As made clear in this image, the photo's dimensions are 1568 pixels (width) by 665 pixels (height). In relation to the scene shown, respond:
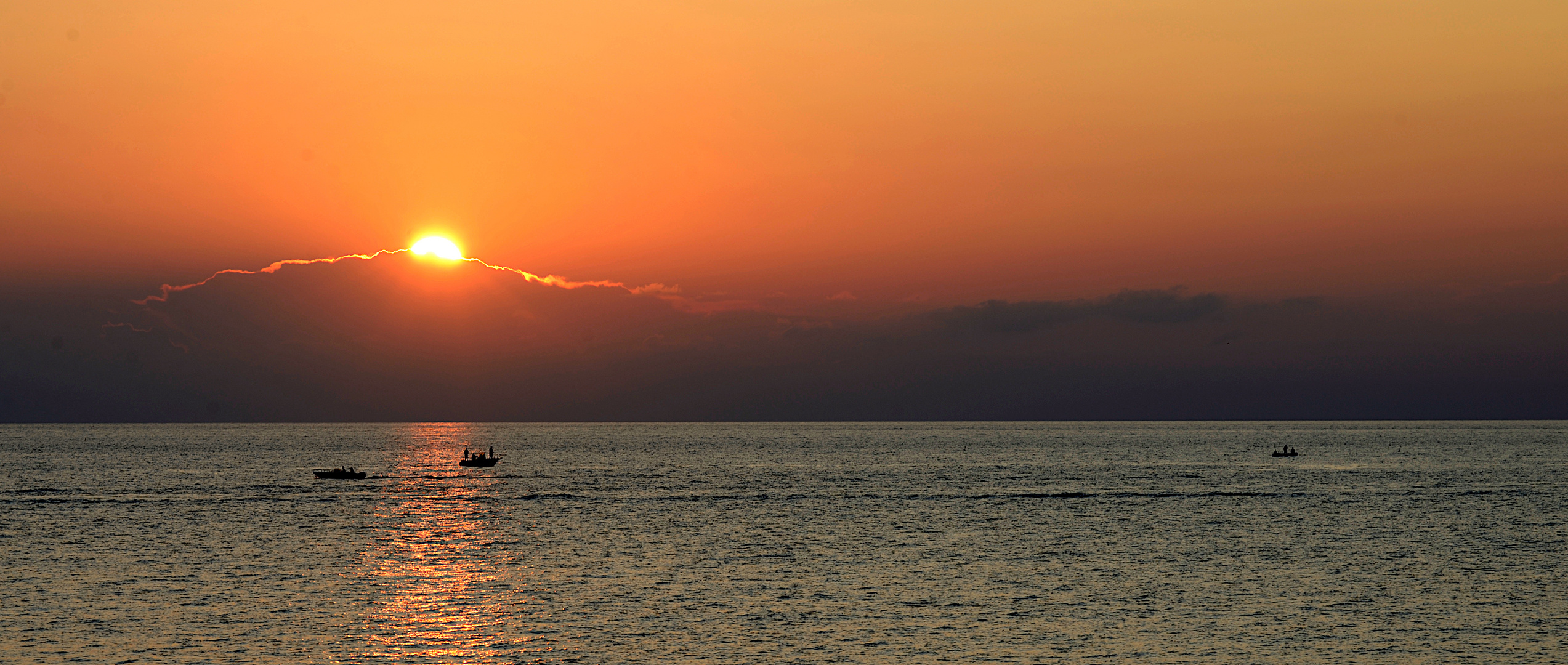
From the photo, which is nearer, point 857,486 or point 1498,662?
point 1498,662

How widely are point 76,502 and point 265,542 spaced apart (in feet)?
160

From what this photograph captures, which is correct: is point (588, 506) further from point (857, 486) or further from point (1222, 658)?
point (1222, 658)

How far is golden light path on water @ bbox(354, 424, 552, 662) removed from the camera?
4866 cm

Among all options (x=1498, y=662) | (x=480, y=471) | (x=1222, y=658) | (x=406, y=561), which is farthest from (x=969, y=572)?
(x=480, y=471)

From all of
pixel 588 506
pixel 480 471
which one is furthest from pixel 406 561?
pixel 480 471

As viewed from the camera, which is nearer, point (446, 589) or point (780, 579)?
point (446, 589)

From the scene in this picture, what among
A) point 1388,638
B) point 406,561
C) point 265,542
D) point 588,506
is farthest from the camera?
point 588,506

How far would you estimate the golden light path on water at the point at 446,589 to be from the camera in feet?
160

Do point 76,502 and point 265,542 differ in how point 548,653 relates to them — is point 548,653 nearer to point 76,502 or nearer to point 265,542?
point 265,542

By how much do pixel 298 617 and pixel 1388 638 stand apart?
45.8m

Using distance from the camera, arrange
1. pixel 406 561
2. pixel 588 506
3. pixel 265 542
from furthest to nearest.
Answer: pixel 588 506
pixel 265 542
pixel 406 561

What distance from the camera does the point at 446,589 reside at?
208 feet

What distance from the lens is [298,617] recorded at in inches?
2148

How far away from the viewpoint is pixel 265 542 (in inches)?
3319
